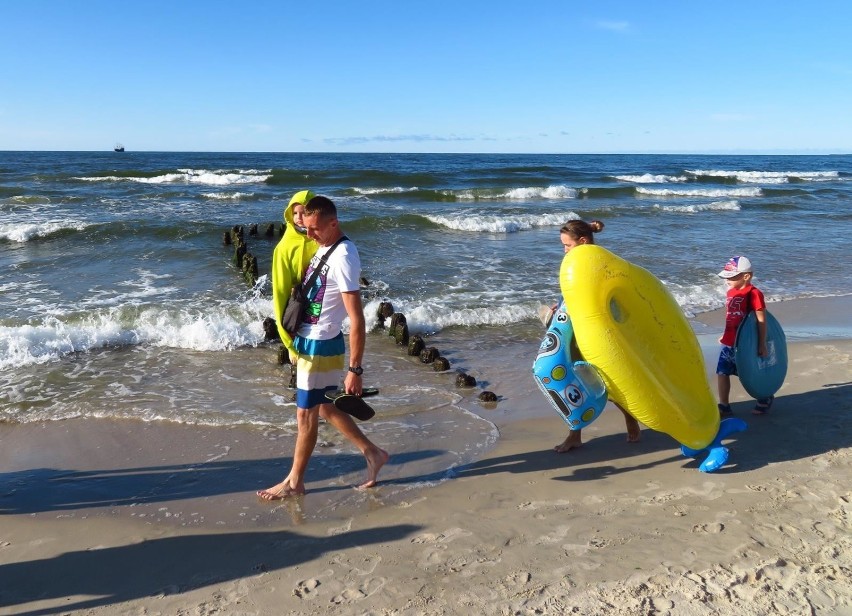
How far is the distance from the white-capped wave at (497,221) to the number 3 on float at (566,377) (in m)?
15.0

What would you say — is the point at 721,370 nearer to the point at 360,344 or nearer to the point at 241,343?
the point at 360,344

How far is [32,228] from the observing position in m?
16.7

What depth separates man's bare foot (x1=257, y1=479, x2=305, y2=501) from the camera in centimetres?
459

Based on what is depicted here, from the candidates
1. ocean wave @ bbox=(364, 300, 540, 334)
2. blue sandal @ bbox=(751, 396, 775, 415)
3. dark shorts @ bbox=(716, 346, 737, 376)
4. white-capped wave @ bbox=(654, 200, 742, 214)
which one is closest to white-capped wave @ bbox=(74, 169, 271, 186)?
white-capped wave @ bbox=(654, 200, 742, 214)

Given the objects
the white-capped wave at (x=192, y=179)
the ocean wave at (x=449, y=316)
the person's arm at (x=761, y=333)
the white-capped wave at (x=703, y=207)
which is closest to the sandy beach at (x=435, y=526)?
the person's arm at (x=761, y=333)

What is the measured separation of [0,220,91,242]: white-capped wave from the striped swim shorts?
48.6 ft

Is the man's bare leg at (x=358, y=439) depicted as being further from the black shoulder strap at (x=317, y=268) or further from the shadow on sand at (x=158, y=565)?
the black shoulder strap at (x=317, y=268)

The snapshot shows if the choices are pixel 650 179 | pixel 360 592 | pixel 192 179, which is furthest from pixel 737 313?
pixel 650 179

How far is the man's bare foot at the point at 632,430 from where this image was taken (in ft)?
17.9

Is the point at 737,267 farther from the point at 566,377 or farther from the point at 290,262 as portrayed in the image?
the point at 290,262

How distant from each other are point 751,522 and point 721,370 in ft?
7.28

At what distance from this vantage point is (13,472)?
5152 mm

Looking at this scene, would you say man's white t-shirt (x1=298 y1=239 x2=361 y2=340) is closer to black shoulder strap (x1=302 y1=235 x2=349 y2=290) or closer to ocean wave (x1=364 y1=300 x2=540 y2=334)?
black shoulder strap (x1=302 y1=235 x2=349 y2=290)

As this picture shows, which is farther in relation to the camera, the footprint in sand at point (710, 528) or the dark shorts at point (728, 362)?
the dark shorts at point (728, 362)
